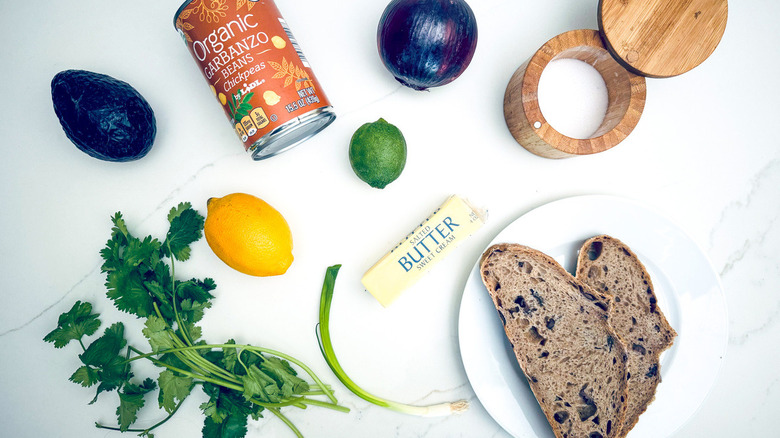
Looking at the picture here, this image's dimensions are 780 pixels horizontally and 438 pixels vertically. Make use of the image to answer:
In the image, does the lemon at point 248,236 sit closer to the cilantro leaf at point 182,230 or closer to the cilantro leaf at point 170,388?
the cilantro leaf at point 182,230

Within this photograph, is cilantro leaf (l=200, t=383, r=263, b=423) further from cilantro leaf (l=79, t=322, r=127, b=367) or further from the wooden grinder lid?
the wooden grinder lid

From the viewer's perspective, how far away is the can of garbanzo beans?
2.19ft

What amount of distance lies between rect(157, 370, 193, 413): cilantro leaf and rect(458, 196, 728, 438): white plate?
0.55 meters

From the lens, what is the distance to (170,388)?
2.52 ft

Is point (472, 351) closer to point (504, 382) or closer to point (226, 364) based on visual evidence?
point (504, 382)

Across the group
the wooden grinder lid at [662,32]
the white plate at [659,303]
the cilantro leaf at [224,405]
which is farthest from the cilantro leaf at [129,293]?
the wooden grinder lid at [662,32]

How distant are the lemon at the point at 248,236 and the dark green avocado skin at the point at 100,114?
198 millimetres

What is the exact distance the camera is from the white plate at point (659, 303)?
0.82 m

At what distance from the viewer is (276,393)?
804 millimetres

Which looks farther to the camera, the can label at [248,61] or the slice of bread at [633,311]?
the slice of bread at [633,311]

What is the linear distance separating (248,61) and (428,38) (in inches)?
12.2

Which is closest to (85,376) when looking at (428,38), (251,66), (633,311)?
(251,66)

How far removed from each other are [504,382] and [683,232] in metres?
0.48

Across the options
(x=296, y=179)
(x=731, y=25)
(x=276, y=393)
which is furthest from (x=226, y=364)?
(x=731, y=25)
